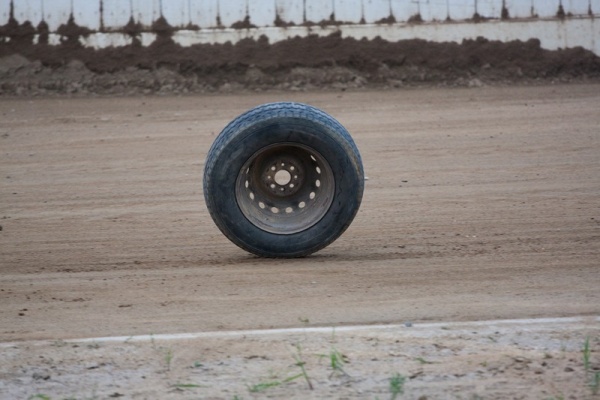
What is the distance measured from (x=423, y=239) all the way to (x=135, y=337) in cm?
370

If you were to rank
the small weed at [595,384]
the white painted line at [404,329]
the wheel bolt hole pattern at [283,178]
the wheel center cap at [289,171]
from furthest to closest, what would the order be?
the wheel bolt hole pattern at [283,178], the wheel center cap at [289,171], the white painted line at [404,329], the small weed at [595,384]

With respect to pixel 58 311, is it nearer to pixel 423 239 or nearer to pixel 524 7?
pixel 423 239

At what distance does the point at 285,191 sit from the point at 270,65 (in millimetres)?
11363

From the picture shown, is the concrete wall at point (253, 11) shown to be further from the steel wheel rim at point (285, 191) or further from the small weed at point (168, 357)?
the small weed at point (168, 357)

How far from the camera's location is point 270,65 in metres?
20.1

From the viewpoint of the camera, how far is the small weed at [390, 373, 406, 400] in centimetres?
562

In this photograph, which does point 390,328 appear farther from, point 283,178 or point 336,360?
point 283,178

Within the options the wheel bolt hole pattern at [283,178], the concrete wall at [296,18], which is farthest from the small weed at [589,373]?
the concrete wall at [296,18]

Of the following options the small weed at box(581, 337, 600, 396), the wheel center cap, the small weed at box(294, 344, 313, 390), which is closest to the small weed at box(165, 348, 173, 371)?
the small weed at box(294, 344, 313, 390)

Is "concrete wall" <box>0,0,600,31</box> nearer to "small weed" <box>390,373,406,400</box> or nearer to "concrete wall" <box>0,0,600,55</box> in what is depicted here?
"concrete wall" <box>0,0,600,55</box>

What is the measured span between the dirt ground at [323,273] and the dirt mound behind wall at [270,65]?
3374 mm

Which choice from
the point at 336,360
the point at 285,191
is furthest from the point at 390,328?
the point at 285,191

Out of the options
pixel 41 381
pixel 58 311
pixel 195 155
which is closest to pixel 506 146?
pixel 195 155

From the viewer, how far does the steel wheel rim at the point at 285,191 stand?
885 centimetres
